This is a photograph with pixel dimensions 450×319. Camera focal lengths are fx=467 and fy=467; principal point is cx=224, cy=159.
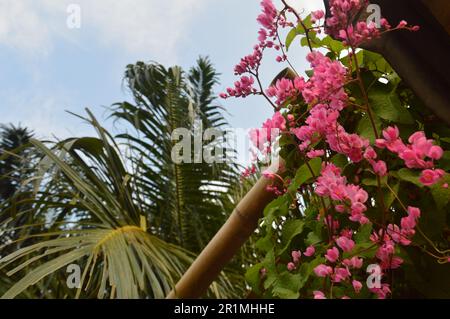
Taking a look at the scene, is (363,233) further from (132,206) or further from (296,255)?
(132,206)

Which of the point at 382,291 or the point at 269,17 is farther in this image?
the point at 269,17

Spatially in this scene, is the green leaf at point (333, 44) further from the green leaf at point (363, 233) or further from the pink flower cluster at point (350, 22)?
the green leaf at point (363, 233)

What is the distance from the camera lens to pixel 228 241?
0.99 m

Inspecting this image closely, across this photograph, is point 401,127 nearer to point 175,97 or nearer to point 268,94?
point 268,94

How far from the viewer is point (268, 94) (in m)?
0.81

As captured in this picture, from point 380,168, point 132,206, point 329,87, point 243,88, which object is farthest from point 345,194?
point 132,206

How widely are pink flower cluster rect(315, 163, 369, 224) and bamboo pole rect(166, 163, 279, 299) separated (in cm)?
28

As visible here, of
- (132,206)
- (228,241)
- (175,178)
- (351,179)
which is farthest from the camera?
(175,178)

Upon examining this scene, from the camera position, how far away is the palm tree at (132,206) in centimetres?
179

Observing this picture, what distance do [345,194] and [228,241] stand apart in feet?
1.46

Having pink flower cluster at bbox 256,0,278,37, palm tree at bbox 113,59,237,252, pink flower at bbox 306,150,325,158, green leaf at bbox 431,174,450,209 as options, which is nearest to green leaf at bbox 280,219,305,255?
pink flower at bbox 306,150,325,158

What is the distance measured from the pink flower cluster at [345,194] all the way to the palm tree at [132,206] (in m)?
0.97

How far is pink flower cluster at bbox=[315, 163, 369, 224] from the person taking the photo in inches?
22.6

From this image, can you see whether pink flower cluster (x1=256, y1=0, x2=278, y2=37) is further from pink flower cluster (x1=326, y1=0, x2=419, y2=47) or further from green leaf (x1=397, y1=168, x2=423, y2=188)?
green leaf (x1=397, y1=168, x2=423, y2=188)
